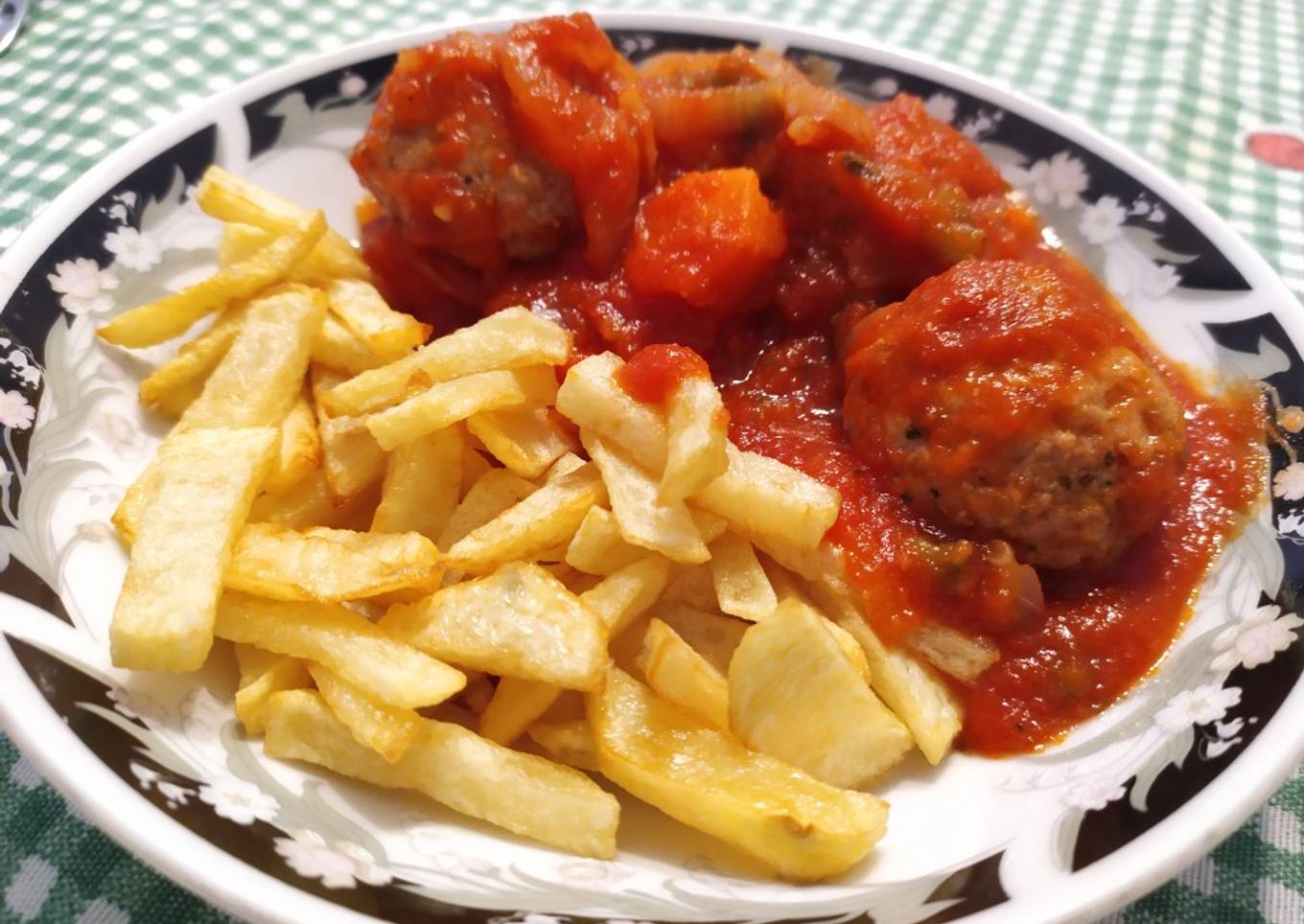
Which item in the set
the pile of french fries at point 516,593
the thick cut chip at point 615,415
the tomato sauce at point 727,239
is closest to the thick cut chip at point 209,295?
the pile of french fries at point 516,593

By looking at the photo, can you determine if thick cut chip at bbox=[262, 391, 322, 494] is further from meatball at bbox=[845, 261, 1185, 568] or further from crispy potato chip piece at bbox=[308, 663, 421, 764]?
meatball at bbox=[845, 261, 1185, 568]

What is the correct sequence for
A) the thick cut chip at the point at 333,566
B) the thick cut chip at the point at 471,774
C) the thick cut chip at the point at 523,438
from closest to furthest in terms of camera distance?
1. the thick cut chip at the point at 471,774
2. the thick cut chip at the point at 333,566
3. the thick cut chip at the point at 523,438

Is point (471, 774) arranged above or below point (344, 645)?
below

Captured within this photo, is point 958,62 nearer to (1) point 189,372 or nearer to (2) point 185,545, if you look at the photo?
A: (1) point 189,372

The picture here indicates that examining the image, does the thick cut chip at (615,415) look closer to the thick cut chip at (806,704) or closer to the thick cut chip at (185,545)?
the thick cut chip at (806,704)

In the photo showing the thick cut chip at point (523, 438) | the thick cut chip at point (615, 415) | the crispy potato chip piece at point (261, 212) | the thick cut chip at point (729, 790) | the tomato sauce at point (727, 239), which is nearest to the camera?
the thick cut chip at point (729, 790)

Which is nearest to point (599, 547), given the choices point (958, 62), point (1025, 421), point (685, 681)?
point (685, 681)

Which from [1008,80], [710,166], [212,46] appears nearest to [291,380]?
[710,166]
